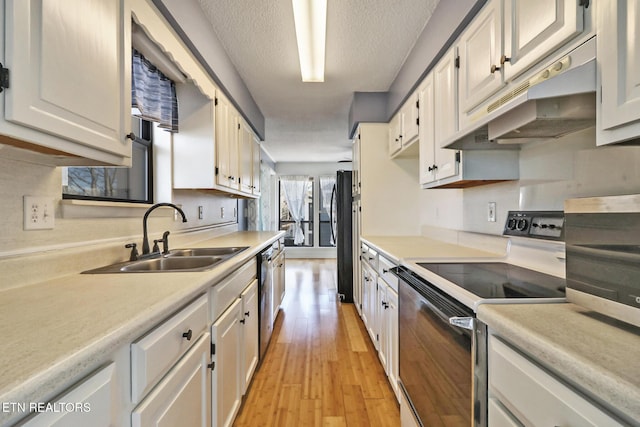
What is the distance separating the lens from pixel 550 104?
38.0 inches

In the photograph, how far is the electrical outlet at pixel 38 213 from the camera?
3.52ft

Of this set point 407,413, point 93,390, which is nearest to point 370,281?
point 407,413

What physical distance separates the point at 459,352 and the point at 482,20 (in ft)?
4.78

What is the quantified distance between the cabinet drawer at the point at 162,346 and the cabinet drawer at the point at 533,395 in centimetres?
89

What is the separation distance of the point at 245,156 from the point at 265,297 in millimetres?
1569

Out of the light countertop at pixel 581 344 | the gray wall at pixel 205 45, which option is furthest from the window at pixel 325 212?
the light countertop at pixel 581 344

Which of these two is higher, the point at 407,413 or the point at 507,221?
the point at 507,221

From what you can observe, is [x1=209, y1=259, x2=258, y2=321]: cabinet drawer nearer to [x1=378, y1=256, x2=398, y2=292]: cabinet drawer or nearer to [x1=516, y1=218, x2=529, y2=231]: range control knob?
[x1=378, y1=256, x2=398, y2=292]: cabinet drawer

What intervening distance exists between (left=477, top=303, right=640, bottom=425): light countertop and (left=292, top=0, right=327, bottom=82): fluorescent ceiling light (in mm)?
1851

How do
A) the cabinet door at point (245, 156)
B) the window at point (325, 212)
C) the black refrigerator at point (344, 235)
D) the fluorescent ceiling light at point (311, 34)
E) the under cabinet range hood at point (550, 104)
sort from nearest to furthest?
the under cabinet range hood at point (550, 104), the fluorescent ceiling light at point (311, 34), the cabinet door at point (245, 156), the black refrigerator at point (344, 235), the window at point (325, 212)

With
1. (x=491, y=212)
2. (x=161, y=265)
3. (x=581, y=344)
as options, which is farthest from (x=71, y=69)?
(x=491, y=212)

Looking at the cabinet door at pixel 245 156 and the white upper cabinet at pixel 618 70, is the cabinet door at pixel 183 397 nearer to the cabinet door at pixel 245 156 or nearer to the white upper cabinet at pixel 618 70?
the white upper cabinet at pixel 618 70

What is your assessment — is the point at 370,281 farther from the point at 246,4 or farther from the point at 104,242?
the point at 246,4

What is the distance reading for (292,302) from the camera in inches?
156
